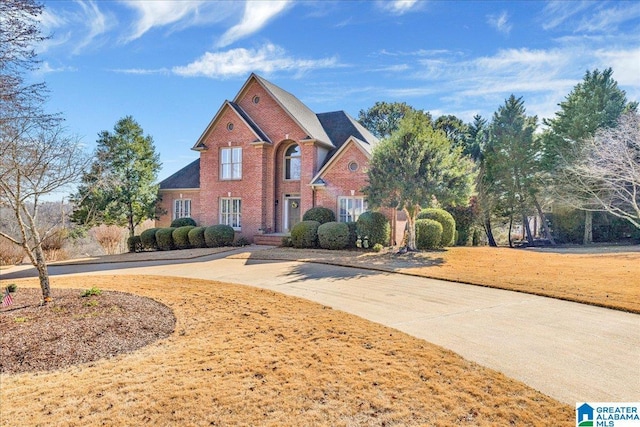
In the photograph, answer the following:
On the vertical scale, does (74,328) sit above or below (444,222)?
below

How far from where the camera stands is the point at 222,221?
76.7 ft

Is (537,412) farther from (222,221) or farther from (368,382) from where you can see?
(222,221)

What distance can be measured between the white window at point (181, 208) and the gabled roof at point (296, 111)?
845 cm

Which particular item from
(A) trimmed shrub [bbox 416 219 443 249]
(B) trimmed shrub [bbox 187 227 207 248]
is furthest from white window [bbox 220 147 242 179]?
(A) trimmed shrub [bbox 416 219 443 249]

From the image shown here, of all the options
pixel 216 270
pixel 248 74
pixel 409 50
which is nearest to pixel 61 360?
pixel 216 270

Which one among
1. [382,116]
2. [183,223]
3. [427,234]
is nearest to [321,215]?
[427,234]

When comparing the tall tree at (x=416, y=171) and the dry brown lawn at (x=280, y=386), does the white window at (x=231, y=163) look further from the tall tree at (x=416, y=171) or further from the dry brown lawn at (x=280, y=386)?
the dry brown lawn at (x=280, y=386)

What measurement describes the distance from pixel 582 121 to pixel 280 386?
30.0 meters

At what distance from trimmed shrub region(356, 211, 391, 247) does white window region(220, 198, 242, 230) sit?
29.3 ft

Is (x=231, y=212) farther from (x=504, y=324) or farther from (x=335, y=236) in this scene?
(x=504, y=324)

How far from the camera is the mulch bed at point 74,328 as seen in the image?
5.16 m

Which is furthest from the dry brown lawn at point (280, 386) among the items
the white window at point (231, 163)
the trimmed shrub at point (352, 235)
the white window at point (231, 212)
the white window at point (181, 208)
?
the white window at point (181, 208)

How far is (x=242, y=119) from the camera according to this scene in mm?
22578

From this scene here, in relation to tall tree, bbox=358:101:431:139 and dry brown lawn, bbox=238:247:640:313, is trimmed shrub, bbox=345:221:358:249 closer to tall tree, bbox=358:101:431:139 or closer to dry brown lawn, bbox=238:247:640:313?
dry brown lawn, bbox=238:247:640:313
